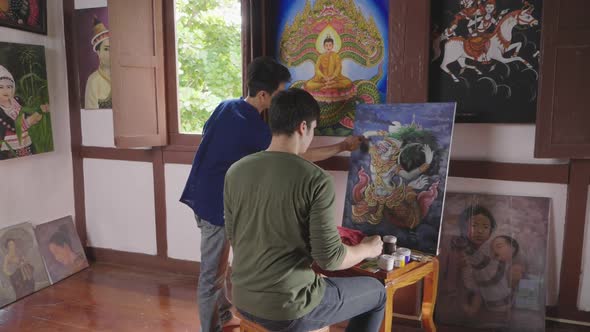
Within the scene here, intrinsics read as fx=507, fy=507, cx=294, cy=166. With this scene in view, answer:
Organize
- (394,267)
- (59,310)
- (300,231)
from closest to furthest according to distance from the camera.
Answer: (300,231) < (394,267) < (59,310)

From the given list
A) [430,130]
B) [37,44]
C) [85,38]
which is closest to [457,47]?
[430,130]

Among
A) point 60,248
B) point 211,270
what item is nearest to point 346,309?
point 211,270

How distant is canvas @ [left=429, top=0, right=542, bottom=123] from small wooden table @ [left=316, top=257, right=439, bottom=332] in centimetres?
95

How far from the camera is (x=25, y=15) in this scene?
12.0 ft

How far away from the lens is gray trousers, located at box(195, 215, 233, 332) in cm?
265

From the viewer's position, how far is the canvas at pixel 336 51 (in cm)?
298

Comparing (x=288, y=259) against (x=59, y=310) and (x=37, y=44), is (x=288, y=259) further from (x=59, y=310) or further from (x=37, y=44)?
(x=37, y=44)

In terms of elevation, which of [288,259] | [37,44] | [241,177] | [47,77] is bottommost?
[288,259]

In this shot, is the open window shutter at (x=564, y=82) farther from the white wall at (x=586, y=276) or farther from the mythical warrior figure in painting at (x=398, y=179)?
the mythical warrior figure in painting at (x=398, y=179)

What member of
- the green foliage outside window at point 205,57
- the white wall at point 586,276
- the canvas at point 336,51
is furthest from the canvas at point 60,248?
the white wall at point 586,276

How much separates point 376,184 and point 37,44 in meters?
2.85

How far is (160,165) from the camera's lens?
3.82 m

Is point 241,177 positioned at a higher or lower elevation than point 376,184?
higher

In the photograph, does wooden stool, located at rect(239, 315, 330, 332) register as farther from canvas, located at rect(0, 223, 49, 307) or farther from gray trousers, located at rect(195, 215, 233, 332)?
canvas, located at rect(0, 223, 49, 307)
